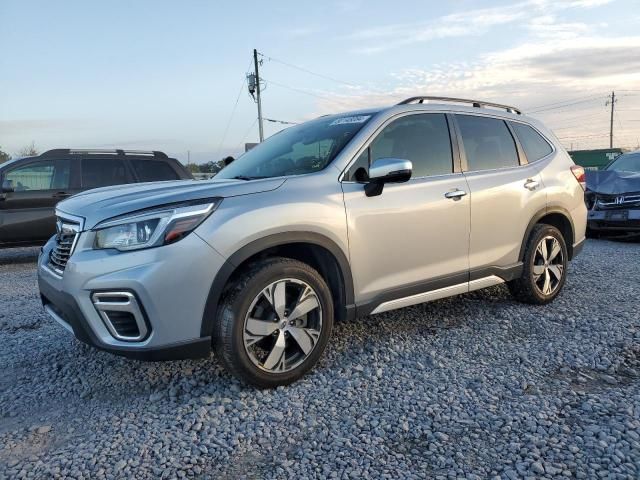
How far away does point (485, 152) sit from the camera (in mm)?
4496

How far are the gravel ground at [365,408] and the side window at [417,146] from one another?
4.40 ft

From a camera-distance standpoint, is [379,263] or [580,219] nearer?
[379,263]

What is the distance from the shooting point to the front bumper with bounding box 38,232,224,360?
2822 millimetres

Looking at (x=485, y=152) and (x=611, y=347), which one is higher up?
(x=485, y=152)

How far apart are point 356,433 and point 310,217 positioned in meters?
1.31

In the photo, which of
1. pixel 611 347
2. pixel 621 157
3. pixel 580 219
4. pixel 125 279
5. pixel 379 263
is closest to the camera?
pixel 125 279

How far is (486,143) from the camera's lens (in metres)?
4.55

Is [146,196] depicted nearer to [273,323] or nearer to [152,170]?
[273,323]

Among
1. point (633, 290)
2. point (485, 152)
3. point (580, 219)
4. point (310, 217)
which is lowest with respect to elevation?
point (633, 290)

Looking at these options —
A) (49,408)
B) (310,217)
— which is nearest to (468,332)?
(310,217)

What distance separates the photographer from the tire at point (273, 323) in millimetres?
3035

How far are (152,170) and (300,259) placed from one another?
6.34 meters

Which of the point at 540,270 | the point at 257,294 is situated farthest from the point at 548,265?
the point at 257,294

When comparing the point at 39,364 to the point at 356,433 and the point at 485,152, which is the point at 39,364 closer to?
the point at 356,433
